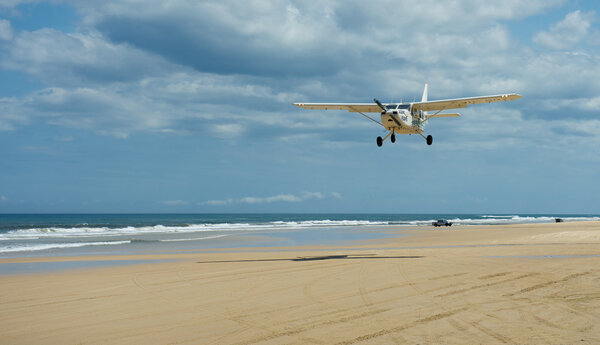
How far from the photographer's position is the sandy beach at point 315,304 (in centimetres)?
628

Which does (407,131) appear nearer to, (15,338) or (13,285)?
(13,285)

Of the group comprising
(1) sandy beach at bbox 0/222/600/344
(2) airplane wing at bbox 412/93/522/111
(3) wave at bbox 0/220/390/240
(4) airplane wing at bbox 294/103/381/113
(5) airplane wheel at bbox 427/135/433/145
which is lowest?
(1) sandy beach at bbox 0/222/600/344

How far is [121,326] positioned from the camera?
22.8ft

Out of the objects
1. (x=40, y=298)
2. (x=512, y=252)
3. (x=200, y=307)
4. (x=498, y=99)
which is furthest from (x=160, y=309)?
(x=498, y=99)

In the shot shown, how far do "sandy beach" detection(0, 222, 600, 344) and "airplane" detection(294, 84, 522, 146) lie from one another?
34.5 ft

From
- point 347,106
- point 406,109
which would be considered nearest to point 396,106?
point 406,109

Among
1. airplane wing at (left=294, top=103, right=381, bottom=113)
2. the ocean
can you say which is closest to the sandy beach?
the ocean

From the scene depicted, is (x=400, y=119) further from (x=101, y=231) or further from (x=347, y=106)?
(x=101, y=231)

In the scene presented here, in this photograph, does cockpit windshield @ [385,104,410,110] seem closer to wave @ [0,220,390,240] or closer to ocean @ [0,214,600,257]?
ocean @ [0,214,600,257]

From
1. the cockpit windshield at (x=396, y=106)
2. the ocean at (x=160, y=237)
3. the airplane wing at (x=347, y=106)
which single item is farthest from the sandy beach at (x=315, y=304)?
the airplane wing at (x=347, y=106)

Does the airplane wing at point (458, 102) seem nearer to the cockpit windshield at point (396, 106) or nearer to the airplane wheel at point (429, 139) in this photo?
the cockpit windshield at point (396, 106)

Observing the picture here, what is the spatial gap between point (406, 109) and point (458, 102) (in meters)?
3.10

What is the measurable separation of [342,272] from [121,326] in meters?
6.33

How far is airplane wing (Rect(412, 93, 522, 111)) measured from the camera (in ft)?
74.3
